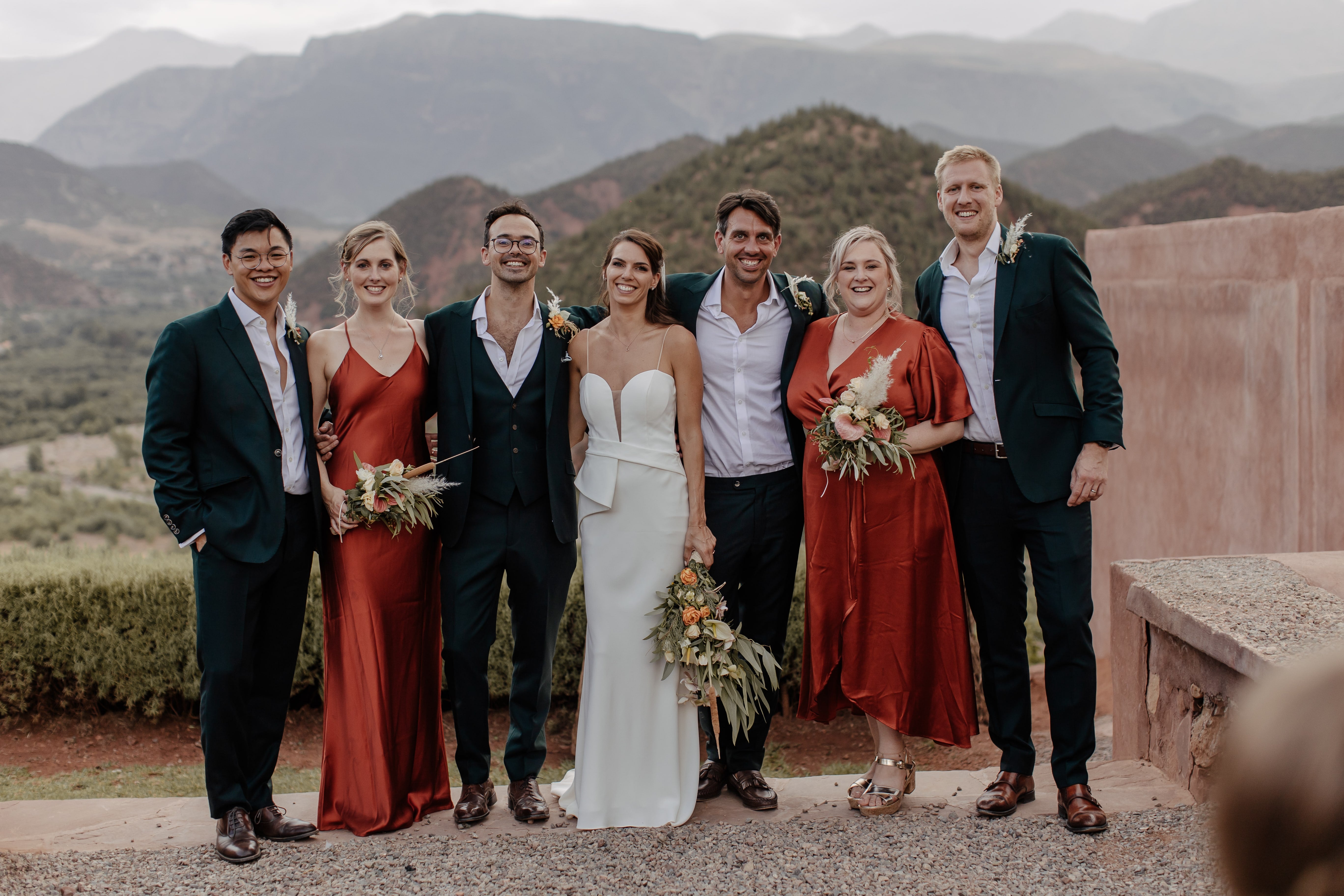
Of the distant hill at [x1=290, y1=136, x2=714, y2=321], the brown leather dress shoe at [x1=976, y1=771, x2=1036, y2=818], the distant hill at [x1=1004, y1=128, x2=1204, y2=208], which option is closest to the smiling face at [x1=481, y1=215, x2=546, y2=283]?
the brown leather dress shoe at [x1=976, y1=771, x2=1036, y2=818]

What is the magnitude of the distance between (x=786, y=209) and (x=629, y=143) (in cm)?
13847

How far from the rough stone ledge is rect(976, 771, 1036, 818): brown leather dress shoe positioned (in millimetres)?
834

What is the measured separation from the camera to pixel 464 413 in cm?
389

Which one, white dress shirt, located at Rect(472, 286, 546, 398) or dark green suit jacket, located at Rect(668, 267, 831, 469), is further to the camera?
dark green suit jacket, located at Rect(668, 267, 831, 469)


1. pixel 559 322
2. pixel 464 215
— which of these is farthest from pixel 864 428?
pixel 464 215

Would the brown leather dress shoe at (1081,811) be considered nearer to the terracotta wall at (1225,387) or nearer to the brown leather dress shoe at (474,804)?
Result: the brown leather dress shoe at (474,804)

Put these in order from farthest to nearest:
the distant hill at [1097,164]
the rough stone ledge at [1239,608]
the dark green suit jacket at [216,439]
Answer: the distant hill at [1097,164] → the dark green suit jacket at [216,439] → the rough stone ledge at [1239,608]

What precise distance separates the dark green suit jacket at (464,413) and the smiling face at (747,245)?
76 centimetres

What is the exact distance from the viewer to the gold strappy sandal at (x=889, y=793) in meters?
3.90

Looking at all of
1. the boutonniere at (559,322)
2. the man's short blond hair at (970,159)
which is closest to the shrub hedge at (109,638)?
the boutonniere at (559,322)

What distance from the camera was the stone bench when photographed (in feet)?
11.2

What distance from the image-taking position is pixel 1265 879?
106 cm

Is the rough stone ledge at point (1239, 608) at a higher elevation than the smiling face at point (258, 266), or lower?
lower

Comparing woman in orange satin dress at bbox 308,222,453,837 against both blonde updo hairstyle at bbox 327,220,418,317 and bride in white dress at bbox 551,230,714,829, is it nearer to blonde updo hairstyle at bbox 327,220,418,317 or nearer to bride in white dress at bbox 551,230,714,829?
blonde updo hairstyle at bbox 327,220,418,317
